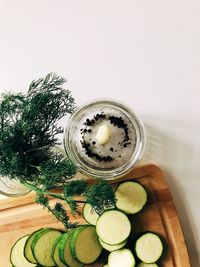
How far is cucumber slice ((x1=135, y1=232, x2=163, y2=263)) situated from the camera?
1.15 m

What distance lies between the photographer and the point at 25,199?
1229mm

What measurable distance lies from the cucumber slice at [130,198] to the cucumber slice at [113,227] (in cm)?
2

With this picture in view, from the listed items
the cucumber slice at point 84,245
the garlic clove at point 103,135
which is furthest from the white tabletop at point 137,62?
the cucumber slice at point 84,245

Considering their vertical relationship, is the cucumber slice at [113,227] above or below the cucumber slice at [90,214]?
below

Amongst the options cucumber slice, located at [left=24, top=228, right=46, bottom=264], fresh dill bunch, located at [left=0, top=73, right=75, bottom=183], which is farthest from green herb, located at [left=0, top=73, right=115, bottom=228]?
cucumber slice, located at [left=24, top=228, right=46, bottom=264]

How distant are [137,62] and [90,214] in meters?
0.39

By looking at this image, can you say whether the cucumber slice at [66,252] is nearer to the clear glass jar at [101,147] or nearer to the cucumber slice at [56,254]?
the cucumber slice at [56,254]

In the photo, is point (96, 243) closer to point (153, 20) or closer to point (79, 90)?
point (79, 90)

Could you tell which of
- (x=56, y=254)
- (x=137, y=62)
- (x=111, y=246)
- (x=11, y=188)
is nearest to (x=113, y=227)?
(x=111, y=246)

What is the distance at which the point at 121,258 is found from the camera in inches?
45.3

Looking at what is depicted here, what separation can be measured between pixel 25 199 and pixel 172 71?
48 centimetres

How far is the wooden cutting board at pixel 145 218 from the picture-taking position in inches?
46.2

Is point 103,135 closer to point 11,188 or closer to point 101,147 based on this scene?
point 101,147

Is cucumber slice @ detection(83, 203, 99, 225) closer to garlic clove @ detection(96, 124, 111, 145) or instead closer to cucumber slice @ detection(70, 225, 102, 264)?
cucumber slice @ detection(70, 225, 102, 264)
